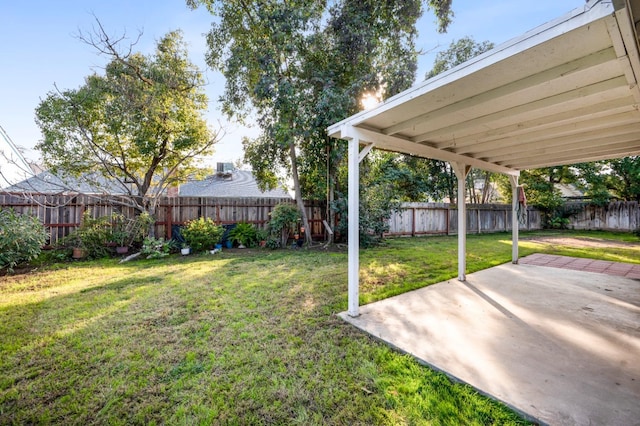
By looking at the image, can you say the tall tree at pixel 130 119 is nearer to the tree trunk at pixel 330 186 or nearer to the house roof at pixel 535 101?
the tree trunk at pixel 330 186

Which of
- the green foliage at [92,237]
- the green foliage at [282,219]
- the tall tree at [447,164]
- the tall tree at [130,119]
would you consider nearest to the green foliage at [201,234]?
the tall tree at [130,119]

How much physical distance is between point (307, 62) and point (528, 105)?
257 inches

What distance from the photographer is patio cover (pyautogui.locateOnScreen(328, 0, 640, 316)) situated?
4.80 feet

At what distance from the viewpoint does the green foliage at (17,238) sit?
438 centimetres

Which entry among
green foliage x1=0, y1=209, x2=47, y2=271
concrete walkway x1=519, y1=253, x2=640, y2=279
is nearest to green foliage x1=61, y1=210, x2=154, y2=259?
green foliage x1=0, y1=209, x2=47, y2=271

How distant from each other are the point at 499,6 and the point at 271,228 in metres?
6.76

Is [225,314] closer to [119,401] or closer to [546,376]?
[119,401]

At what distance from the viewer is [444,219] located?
11.1 m

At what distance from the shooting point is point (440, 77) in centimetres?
208

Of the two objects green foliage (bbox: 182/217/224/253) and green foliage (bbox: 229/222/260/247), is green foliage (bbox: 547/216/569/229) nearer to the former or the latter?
green foliage (bbox: 229/222/260/247)

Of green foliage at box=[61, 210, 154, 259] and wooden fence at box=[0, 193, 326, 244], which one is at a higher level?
wooden fence at box=[0, 193, 326, 244]

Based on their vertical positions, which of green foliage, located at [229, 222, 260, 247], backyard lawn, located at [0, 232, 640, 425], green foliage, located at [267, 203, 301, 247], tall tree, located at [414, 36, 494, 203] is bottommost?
backyard lawn, located at [0, 232, 640, 425]

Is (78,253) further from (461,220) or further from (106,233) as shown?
(461,220)

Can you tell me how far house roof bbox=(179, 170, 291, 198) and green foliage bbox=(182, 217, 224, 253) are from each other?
6.43m
